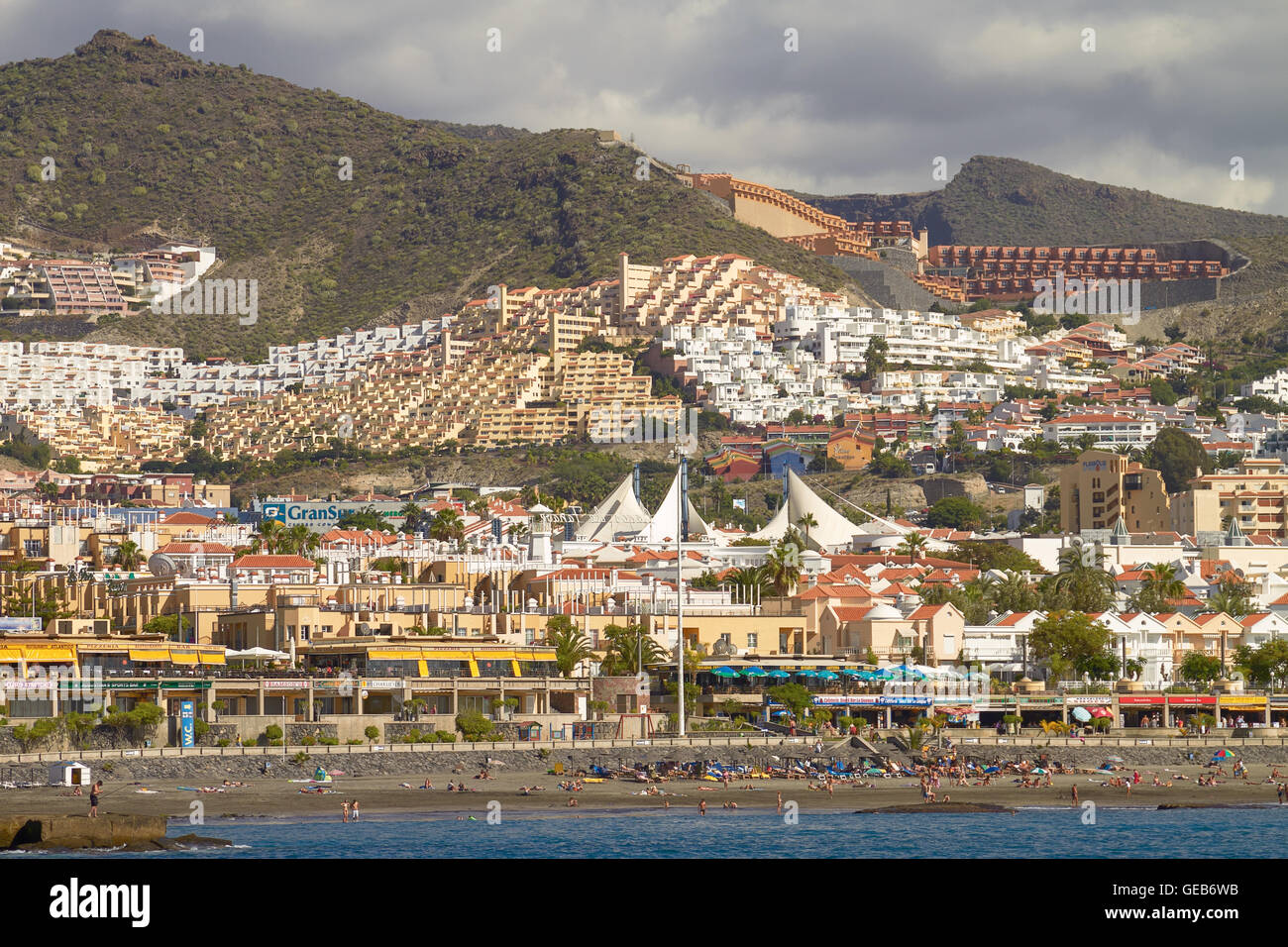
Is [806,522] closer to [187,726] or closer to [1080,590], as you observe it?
[1080,590]

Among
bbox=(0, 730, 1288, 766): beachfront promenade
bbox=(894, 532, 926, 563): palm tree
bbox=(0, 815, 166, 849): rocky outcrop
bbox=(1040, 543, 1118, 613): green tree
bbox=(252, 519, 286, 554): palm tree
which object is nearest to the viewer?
bbox=(0, 815, 166, 849): rocky outcrop

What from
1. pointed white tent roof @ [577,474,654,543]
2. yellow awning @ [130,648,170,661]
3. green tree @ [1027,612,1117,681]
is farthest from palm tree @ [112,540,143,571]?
green tree @ [1027,612,1117,681]

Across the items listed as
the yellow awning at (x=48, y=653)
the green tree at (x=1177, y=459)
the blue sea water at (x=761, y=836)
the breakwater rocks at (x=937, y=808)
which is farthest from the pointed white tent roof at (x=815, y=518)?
the blue sea water at (x=761, y=836)

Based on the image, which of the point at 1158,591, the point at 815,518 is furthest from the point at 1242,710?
the point at 815,518

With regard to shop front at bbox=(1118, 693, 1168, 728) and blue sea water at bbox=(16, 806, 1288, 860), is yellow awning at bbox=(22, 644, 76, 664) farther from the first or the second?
shop front at bbox=(1118, 693, 1168, 728)
